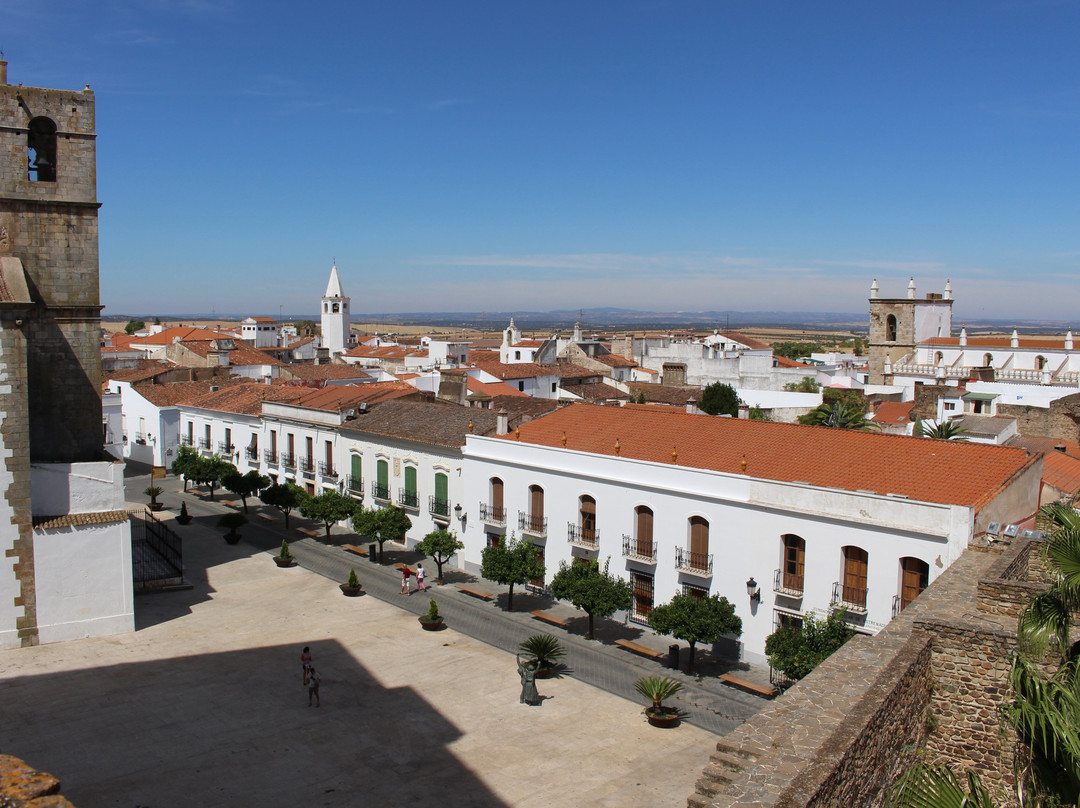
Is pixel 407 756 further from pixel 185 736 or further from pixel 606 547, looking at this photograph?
pixel 606 547

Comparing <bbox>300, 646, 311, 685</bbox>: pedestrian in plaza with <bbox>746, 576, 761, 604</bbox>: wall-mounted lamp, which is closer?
<bbox>300, 646, 311, 685</bbox>: pedestrian in plaza

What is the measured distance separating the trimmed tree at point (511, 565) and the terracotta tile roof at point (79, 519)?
1007 centimetres

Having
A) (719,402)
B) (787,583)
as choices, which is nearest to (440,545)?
(787,583)

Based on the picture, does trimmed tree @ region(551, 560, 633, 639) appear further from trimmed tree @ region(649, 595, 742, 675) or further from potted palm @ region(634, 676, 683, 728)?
potted palm @ region(634, 676, 683, 728)

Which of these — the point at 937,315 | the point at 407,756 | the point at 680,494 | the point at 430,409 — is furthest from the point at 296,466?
the point at 937,315

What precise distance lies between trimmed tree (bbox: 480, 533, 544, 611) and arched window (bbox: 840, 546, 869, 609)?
29.9 feet

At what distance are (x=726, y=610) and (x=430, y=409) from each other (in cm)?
1767

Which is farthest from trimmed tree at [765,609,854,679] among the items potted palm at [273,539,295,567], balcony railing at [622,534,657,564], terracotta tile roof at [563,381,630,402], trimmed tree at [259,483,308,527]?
terracotta tile roof at [563,381,630,402]

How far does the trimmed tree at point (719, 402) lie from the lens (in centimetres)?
4728

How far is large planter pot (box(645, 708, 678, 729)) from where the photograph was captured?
1816 cm

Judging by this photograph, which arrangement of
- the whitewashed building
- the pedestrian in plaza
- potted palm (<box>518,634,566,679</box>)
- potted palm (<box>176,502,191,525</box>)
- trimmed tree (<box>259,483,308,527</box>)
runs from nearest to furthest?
1. the pedestrian in plaza
2. the whitewashed building
3. potted palm (<box>518,634,566,679</box>)
4. trimmed tree (<box>259,483,308,527</box>)
5. potted palm (<box>176,502,191,525</box>)

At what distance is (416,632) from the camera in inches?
944

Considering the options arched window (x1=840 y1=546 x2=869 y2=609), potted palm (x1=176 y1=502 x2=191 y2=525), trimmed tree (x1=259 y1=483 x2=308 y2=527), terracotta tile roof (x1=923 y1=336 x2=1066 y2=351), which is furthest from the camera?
terracotta tile roof (x1=923 y1=336 x2=1066 y2=351)

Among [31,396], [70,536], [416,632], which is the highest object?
[31,396]
